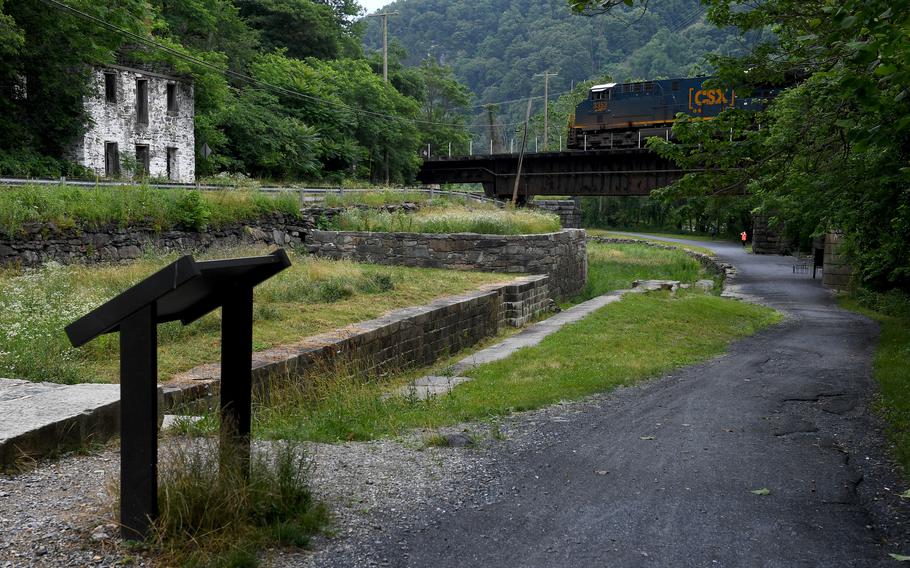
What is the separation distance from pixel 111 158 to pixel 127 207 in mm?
15769

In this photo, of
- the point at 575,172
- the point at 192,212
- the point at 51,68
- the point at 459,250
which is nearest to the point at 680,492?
the point at 459,250

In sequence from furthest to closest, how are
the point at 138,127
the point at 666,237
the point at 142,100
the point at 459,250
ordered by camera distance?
the point at 666,237 → the point at 142,100 → the point at 138,127 → the point at 459,250

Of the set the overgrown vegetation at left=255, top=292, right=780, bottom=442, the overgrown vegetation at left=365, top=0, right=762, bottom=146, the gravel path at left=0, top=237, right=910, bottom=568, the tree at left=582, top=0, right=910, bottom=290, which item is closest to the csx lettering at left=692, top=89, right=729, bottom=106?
the overgrown vegetation at left=255, top=292, right=780, bottom=442

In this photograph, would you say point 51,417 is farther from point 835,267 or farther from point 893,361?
point 835,267

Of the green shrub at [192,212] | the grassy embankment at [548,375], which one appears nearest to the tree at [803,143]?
the grassy embankment at [548,375]

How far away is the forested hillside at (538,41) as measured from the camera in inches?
4203

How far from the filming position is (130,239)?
59.2 feet

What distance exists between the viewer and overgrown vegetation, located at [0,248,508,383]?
25.8ft

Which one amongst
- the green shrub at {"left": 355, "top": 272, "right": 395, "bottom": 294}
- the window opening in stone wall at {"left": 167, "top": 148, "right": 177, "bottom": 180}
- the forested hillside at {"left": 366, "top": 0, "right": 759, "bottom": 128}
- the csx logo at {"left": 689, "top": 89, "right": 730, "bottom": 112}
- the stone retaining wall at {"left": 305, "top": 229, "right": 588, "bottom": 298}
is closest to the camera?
the green shrub at {"left": 355, "top": 272, "right": 395, "bottom": 294}

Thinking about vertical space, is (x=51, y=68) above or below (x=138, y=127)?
above

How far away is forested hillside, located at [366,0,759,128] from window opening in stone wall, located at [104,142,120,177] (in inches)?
2800

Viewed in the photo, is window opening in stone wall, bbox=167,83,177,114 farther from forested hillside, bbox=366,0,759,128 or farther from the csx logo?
forested hillside, bbox=366,0,759,128

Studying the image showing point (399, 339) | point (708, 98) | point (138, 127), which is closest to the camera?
point (399, 339)

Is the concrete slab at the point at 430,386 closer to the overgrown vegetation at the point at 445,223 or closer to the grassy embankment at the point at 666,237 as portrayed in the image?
the overgrown vegetation at the point at 445,223
